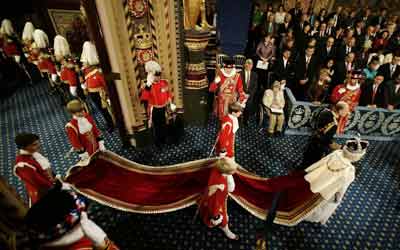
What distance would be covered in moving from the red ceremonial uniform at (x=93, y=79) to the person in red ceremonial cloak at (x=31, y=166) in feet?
7.42

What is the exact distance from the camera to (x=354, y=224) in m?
3.70

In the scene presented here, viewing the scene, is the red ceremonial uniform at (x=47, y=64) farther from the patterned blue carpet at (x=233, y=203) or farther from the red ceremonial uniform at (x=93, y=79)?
the red ceremonial uniform at (x=93, y=79)

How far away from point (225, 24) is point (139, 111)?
2301 mm

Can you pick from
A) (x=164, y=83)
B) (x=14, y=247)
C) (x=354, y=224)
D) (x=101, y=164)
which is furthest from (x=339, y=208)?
(x=14, y=247)

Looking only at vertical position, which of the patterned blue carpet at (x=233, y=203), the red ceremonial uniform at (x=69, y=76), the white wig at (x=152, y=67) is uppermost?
the white wig at (x=152, y=67)

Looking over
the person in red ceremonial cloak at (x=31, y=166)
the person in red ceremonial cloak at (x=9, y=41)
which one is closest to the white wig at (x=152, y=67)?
the person in red ceremonial cloak at (x=31, y=166)

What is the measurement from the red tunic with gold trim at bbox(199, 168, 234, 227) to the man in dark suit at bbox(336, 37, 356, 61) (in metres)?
4.68

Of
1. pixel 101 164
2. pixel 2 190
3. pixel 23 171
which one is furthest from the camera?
pixel 101 164

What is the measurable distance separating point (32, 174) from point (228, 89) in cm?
342

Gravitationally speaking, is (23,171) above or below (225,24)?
below

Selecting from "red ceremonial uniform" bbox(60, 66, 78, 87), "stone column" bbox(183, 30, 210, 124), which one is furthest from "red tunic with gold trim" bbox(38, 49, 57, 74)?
"stone column" bbox(183, 30, 210, 124)

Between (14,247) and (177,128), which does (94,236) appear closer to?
(14,247)

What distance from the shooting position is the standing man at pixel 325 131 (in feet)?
12.0

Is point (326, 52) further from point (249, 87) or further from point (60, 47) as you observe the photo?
point (60, 47)
